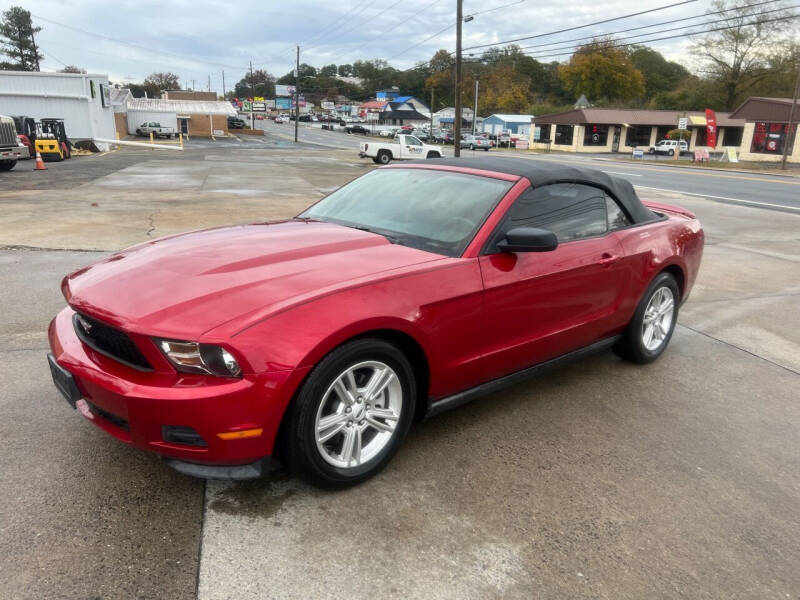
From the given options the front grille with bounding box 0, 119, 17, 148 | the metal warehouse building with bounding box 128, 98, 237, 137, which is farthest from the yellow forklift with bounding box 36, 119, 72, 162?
the metal warehouse building with bounding box 128, 98, 237, 137

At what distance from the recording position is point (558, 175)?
3.88 m

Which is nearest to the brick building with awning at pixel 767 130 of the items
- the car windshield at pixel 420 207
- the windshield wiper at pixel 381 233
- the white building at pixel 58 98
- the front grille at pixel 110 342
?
the white building at pixel 58 98

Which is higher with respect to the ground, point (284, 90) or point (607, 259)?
point (284, 90)

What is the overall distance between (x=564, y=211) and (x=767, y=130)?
54.0 m

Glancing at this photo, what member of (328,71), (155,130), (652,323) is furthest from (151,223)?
(328,71)

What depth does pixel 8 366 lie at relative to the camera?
4188 millimetres

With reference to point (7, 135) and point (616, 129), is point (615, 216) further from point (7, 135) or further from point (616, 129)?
point (616, 129)

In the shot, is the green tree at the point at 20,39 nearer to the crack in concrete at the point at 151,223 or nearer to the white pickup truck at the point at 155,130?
the white pickup truck at the point at 155,130

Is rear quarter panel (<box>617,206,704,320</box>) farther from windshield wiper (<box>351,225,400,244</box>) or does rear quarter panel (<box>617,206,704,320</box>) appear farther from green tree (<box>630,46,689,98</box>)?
green tree (<box>630,46,689,98</box>)

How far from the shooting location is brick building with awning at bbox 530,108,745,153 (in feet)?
203

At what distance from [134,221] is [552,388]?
30.7ft

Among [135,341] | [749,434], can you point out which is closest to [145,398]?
[135,341]

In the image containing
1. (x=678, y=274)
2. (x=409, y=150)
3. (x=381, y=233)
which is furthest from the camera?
(x=409, y=150)

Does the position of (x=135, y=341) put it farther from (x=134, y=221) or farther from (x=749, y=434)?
(x=134, y=221)
